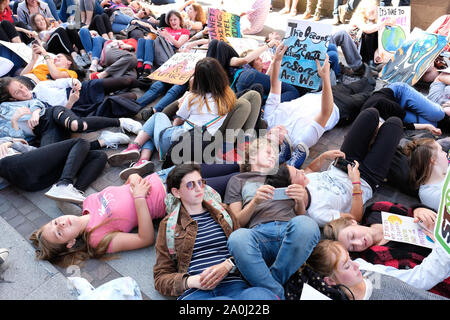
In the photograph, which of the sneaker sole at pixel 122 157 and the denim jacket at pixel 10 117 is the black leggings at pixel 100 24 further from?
the sneaker sole at pixel 122 157

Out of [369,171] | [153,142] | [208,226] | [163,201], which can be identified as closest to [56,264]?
[163,201]

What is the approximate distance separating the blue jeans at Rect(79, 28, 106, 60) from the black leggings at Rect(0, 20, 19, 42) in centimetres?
115

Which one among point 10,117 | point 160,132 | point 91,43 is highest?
point 91,43

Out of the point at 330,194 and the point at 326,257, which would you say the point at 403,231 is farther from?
the point at 326,257

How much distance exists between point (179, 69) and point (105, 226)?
293 centimetres

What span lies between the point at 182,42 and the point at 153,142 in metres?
3.01

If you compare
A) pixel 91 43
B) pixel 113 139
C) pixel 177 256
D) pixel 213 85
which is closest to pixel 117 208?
pixel 177 256

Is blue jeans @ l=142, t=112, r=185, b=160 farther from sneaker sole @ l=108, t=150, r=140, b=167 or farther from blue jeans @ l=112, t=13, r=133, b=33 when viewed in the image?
blue jeans @ l=112, t=13, r=133, b=33

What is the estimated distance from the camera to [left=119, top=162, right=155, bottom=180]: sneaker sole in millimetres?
3256

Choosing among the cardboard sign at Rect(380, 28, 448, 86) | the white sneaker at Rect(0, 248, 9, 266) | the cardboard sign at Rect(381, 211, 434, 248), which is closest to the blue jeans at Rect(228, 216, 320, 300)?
the cardboard sign at Rect(381, 211, 434, 248)

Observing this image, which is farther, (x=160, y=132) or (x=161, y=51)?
(x=161, y=51)

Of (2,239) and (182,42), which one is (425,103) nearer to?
(182,42)

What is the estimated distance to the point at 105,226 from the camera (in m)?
2.54

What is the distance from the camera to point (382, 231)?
2.34 m
